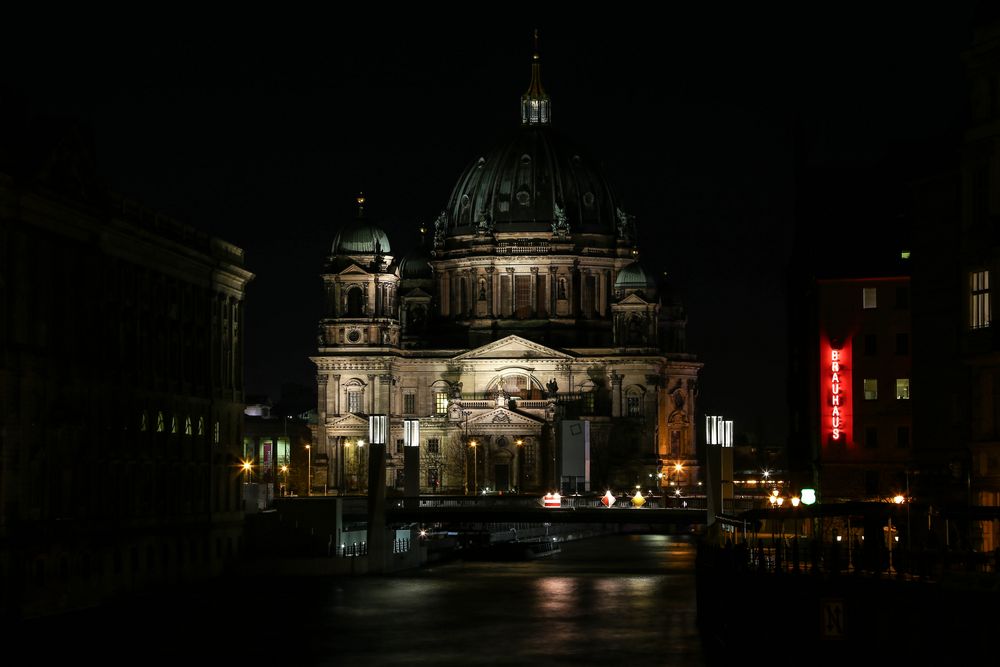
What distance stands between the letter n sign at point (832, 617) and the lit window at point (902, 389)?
72.7 metres

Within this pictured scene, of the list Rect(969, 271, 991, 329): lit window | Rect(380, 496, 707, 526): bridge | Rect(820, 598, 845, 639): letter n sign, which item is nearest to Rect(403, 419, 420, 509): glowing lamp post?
Rect(380, 496, 707, 526): bridge

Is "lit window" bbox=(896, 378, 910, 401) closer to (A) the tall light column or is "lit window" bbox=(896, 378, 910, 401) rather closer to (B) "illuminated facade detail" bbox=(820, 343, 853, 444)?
(B) "illuminated facade detail" bbox=(820, 343, 853, 444)

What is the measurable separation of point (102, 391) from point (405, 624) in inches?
646

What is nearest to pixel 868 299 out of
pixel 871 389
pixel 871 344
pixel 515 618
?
pixel 871 344

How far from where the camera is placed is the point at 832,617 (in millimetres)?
54344

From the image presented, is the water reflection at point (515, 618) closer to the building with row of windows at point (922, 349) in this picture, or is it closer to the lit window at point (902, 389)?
the building with row of windows at point (922, 349)

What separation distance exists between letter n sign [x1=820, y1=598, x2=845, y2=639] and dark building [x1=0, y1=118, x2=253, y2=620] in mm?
39638

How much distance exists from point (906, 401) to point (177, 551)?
4189 cm

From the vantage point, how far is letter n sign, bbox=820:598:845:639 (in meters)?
54.1

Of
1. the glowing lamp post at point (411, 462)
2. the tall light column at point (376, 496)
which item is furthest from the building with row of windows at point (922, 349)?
the tall light column at point (376, 496)

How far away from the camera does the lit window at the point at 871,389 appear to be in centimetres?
12631

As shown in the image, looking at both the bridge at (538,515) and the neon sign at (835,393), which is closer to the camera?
the neon sign at (835,393)

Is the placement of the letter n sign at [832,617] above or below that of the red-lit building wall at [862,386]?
below

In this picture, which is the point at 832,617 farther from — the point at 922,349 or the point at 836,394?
the point at 836,394
